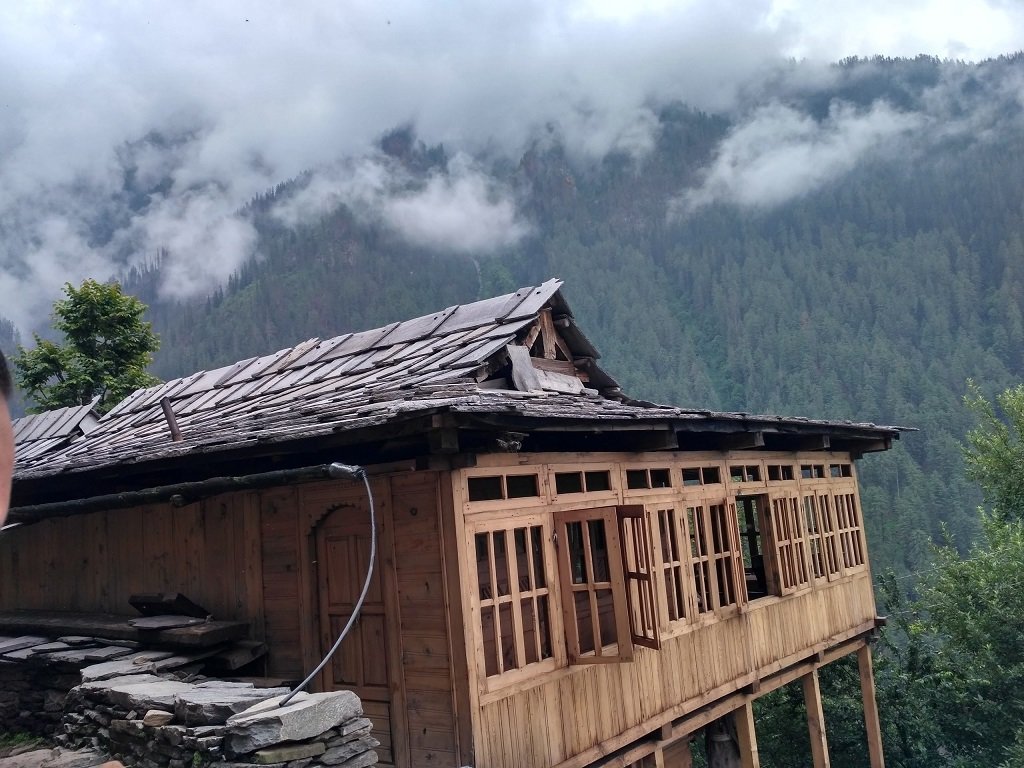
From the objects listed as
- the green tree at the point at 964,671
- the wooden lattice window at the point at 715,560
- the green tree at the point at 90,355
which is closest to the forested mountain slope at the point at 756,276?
A: the green tree at the point at 964,671

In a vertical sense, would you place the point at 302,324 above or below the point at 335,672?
above

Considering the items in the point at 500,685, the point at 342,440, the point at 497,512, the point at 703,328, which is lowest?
the point at 500,685

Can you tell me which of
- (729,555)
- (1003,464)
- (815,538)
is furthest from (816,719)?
(1003,464)

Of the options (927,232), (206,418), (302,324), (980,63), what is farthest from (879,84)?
(206,418)

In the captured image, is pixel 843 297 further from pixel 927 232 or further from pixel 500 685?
pixel 500 685

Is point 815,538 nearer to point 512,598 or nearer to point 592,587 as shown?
point 592,587

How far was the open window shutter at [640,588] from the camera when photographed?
6621 mm

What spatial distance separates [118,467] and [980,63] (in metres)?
197

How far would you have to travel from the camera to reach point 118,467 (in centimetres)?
780

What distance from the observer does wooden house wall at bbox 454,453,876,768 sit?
6113 millimetres

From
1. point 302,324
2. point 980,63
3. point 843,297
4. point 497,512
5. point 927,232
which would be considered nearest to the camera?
point 497,512

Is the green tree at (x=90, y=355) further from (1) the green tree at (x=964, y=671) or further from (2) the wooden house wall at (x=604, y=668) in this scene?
(1) the green tree at (x=964, y=671)

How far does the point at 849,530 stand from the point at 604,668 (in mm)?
6779

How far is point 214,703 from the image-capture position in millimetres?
5211
